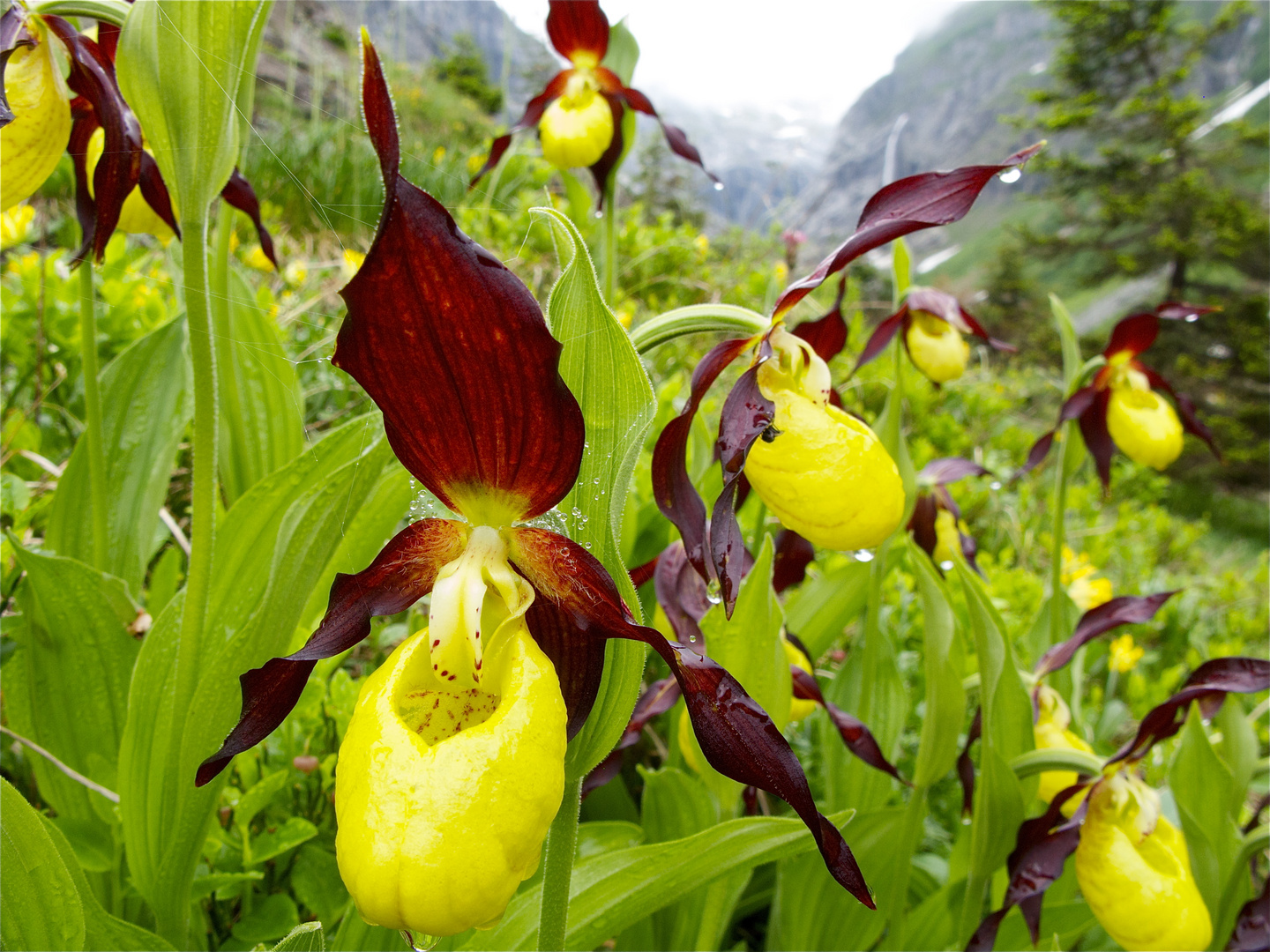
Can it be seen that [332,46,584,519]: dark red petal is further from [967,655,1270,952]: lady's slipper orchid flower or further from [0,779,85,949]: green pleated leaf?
[967,655,1270,952]: lady's slipper orchid flower

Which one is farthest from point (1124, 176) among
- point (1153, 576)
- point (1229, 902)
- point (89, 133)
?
point (89, 133)

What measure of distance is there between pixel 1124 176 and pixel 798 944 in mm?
15256

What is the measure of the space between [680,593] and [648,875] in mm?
473

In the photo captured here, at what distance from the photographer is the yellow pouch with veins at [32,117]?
41.1 inches

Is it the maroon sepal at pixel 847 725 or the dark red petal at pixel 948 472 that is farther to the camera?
the dark red petal at pixel 948 472

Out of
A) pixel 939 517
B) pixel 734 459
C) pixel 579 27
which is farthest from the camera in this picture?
pixel 579 27

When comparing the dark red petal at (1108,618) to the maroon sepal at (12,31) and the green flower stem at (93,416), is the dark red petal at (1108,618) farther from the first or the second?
the maroon sepal at (12,31)

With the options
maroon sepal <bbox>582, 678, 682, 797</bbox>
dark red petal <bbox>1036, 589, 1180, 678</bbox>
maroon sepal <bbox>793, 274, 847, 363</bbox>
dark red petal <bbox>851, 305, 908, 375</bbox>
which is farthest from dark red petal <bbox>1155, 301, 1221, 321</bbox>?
maroon sepal <bbox>582, 678, 682, 797</bbox>

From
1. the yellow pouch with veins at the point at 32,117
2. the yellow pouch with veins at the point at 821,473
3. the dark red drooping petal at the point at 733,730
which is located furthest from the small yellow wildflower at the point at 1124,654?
the yellow pouch with veins at the point at 32,117

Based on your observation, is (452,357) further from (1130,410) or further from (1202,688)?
(1130,410)

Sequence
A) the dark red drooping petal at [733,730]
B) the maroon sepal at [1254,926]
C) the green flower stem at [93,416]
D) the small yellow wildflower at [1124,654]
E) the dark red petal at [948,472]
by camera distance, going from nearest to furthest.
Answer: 1. the dark red drooping petal at [733,730]
2. the green flower stem at [93,416]
3. the maroon sepal at [1254,926]
4. the dark red petal at [948,472]
5. the small yellow wildflower at [1124,654]

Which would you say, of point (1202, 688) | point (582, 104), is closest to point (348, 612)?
point (1202, 688)

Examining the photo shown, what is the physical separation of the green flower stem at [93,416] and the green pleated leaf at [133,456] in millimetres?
28

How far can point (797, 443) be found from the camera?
115 cm
